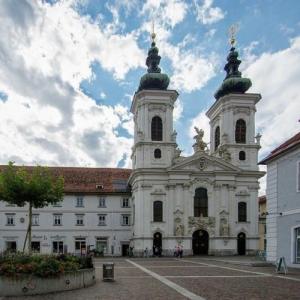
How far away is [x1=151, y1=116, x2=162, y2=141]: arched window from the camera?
57.2 metres

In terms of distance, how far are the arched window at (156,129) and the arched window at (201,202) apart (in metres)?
7.58

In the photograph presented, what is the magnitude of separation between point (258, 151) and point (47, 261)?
4586 centimetres

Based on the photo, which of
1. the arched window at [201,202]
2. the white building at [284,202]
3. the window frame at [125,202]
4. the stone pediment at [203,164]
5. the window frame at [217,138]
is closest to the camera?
the white building at [284,202]

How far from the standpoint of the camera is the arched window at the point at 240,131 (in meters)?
59.2

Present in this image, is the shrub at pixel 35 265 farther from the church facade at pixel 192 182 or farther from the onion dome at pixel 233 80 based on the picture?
the onion dome at pixel 233 80

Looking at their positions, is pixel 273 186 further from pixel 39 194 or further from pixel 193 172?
pixel 193 172

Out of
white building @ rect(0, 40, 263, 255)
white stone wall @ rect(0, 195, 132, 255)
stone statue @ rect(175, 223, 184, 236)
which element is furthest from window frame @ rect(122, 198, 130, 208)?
stone statue @ rect(175, 223, 184, 236)

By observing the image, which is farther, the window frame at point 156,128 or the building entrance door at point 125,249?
the building entrance door at point 125,249

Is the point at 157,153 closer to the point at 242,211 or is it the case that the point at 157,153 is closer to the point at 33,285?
the point at 242,211

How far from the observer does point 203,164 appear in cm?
5597

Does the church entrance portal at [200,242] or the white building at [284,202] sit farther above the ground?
the white building at [284,202]

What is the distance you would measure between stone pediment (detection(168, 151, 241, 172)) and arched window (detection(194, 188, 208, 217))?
99.8 inches

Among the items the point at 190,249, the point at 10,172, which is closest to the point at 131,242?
the point at 190,249

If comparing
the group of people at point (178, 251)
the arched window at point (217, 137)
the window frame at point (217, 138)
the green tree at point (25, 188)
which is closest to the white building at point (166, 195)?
the arched window at point (217, 137)
